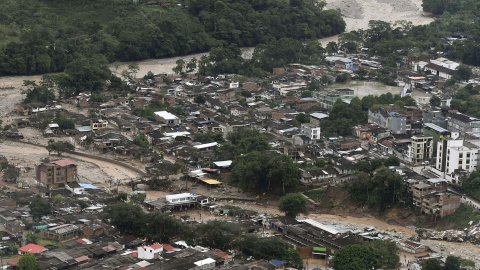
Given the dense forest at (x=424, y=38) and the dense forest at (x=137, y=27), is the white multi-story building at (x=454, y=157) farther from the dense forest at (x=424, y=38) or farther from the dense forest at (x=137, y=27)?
the dense forest at (x=137, y=27)

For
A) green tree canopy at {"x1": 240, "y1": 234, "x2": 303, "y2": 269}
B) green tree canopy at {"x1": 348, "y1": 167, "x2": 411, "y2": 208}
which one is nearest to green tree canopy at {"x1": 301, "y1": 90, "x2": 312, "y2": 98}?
green tree canopy at {"x1": 348, "y1": 167, "x2": 411, "y2": 208}

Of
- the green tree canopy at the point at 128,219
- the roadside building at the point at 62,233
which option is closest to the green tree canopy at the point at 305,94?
the green tree canopy at the point at 128,219

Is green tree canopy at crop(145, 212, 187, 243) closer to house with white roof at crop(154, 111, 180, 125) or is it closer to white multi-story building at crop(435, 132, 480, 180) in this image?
white multi-story building at crop(435, 132, 480, 180)

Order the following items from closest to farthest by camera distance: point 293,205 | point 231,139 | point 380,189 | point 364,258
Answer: point 364,258 < point 293,205 < point 380,189 < point 231,139

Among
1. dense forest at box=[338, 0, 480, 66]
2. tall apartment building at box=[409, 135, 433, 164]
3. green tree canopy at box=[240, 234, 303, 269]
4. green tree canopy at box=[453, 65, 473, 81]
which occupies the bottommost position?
green tree canopy at box=[240, 234, 303, 269]

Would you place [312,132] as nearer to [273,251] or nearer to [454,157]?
[454,157]

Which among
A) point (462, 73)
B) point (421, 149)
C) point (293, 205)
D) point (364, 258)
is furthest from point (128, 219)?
point (462, 73)
